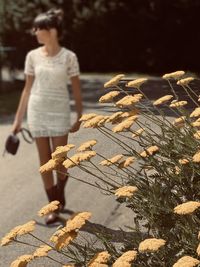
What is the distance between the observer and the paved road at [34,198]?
3.60 meters

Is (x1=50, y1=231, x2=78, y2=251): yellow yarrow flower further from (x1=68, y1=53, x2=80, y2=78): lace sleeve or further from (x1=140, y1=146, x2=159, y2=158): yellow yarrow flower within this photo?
(x1=68, y1=53, x2=80, y2=78): lace sleeve

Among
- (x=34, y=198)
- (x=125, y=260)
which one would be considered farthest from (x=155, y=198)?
(x=34, y=198)

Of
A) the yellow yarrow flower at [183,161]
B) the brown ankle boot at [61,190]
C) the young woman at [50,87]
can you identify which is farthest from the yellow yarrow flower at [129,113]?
the brown ankle boot at [61,190]

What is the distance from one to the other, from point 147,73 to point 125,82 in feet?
63.1

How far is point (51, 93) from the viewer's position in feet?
17.9

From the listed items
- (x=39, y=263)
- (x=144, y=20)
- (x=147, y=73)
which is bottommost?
(x=147, y=73)

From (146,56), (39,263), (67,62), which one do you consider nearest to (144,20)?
(146,56)

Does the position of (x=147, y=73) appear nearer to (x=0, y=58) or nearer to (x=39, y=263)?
(x=0, y=58)

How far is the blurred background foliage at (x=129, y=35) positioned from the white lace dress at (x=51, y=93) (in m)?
15.7

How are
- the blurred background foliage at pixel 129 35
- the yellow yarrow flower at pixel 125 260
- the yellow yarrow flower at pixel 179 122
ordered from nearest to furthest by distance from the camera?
the yellow yarrow flower at pixel 125 260
the yellow yarrow flower at pixel 179 122
the blurred background foliage at pixel 129 35

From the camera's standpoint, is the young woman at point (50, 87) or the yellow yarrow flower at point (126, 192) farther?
the young woman at point (50, 87)

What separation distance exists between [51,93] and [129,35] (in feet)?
57.1

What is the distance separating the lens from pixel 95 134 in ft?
10.9

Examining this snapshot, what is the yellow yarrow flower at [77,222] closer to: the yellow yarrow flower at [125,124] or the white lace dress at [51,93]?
the yellow yarrow flower at [125,124]
